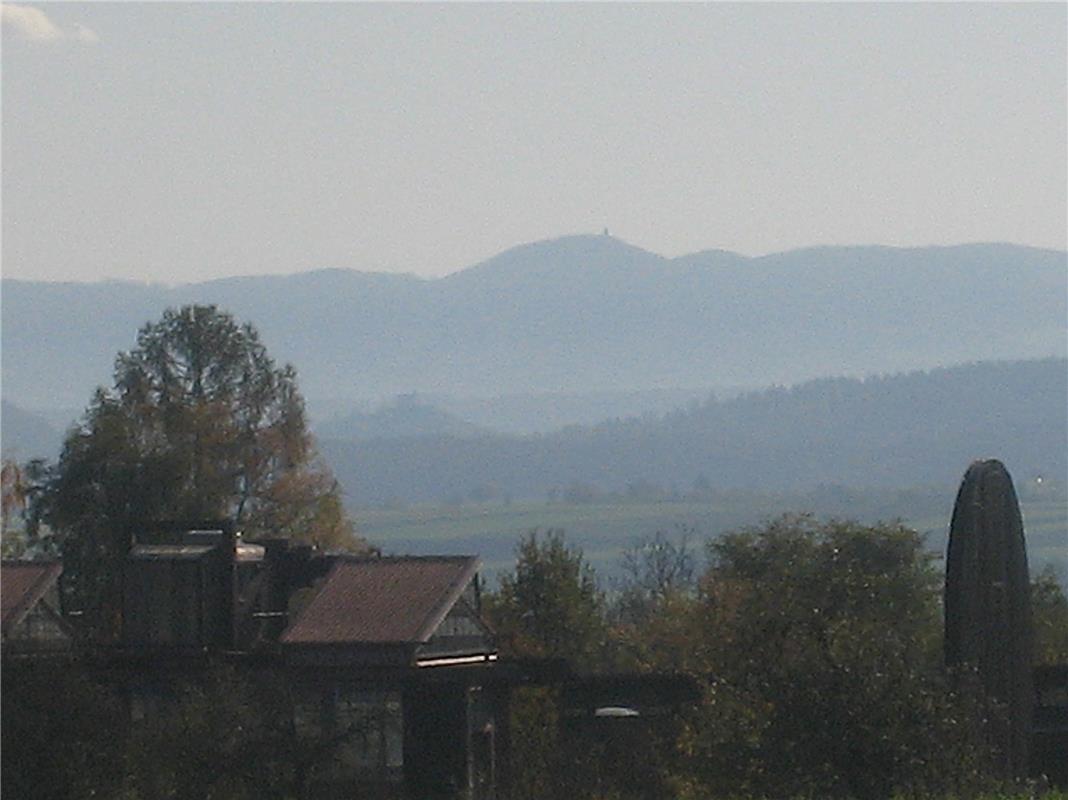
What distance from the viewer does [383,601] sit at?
4394cm

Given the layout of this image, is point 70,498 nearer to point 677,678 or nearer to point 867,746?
point 677,678

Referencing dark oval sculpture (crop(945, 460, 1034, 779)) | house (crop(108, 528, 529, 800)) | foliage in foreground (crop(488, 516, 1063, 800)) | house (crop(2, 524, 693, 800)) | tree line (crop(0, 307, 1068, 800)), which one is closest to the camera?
foliage in foreground (crop(488, 516, 1063, 800))

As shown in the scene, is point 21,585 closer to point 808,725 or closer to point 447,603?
point 447,603

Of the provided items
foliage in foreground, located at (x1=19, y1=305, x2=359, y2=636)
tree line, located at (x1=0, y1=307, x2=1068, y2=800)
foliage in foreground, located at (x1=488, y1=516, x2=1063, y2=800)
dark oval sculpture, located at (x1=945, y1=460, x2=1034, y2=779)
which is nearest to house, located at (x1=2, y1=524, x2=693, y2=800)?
tree line, located at (x1=0, y1=307, x2=1068, y2=800)

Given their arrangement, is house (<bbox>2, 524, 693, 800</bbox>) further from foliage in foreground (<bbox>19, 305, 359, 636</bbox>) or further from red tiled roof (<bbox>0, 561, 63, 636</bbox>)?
foliage in foreground (<bbox>19, 305, 359, 636</bbox>)

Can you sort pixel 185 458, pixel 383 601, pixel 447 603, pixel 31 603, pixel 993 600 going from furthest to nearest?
1. pixel 185 458
2. pixel 31 603
3. pixel 447 603
4. pixel 383 601
5. pixel 993 600

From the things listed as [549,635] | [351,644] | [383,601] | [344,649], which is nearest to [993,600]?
[351,644]

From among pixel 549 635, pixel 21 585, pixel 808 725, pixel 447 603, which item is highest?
pixel 21 585

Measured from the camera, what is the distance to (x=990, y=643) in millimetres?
32312

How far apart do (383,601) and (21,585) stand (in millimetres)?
7604

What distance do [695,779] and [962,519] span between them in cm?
974

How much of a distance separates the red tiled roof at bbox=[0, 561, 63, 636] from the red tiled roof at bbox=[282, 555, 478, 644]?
17.7ft

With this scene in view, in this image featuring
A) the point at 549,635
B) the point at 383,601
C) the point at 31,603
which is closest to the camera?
the point at 383,601

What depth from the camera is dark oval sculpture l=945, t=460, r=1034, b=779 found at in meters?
32.0
